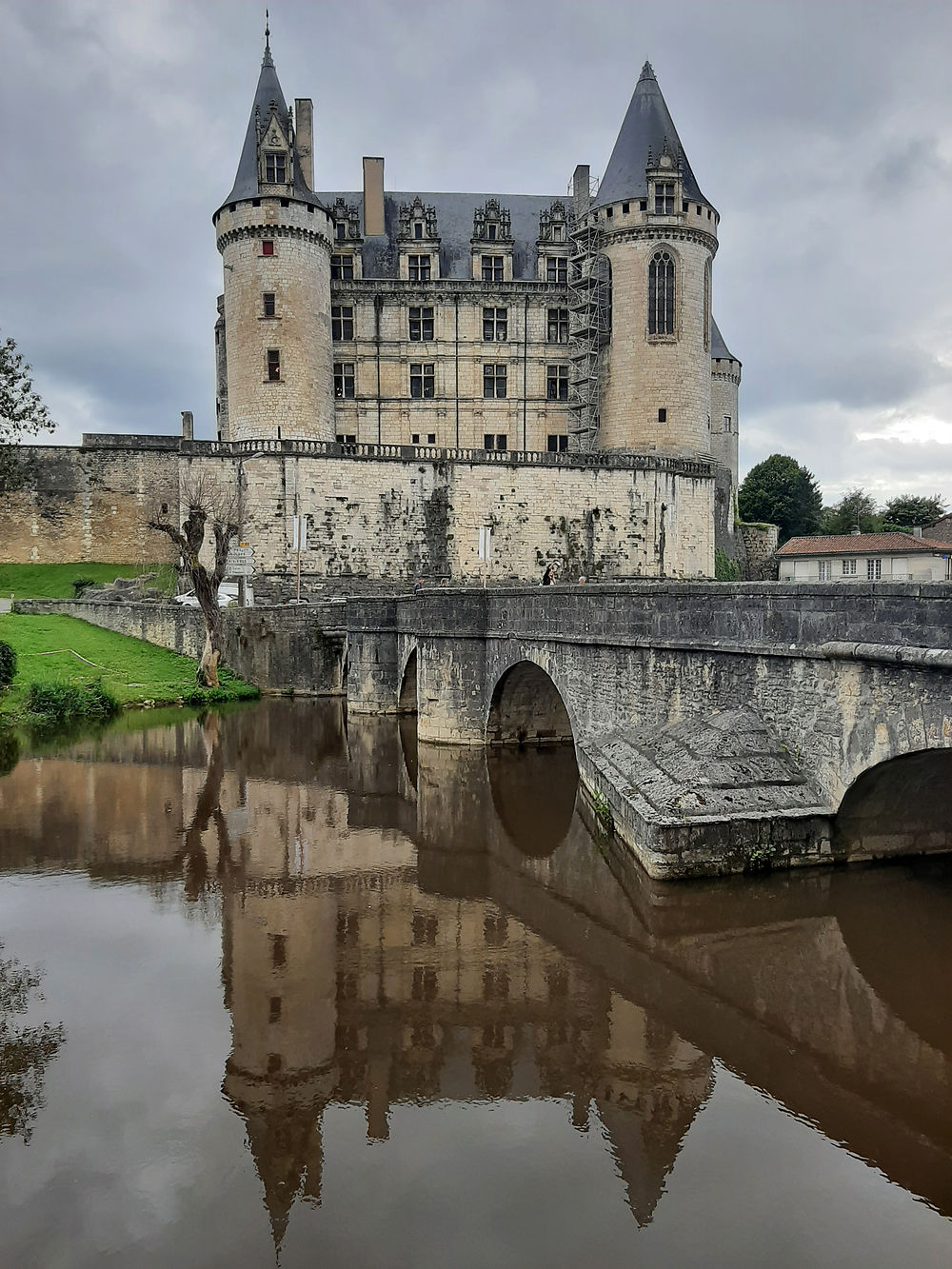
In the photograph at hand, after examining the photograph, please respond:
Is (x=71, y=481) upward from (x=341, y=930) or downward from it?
upward

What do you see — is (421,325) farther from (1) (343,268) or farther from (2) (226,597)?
(2) (226,597)

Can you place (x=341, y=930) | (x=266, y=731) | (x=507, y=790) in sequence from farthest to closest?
(x=266, y=731)
(x=507, y=790)
(x=341, y=930)

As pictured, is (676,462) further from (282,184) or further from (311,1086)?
(311,1086)

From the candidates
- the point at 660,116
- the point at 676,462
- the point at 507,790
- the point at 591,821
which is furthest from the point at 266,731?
the point at 660,116

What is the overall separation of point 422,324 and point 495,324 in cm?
362

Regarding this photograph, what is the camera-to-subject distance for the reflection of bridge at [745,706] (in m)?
10.7

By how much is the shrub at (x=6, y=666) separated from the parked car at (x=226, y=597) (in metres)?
7.68

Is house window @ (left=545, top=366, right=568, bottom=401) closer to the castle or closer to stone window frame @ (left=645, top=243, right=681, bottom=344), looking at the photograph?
the castle

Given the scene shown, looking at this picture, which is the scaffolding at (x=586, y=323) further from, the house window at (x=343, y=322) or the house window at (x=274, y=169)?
the house window at (x=274, y=169)

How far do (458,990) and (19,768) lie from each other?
15.7 meters

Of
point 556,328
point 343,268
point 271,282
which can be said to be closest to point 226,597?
point 271,282

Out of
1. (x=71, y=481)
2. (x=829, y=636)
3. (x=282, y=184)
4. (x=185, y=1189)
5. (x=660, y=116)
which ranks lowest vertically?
(x=185, y=1189)

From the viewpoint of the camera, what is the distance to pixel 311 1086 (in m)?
8.73

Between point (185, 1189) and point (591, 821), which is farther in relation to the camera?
point (591, 821)
